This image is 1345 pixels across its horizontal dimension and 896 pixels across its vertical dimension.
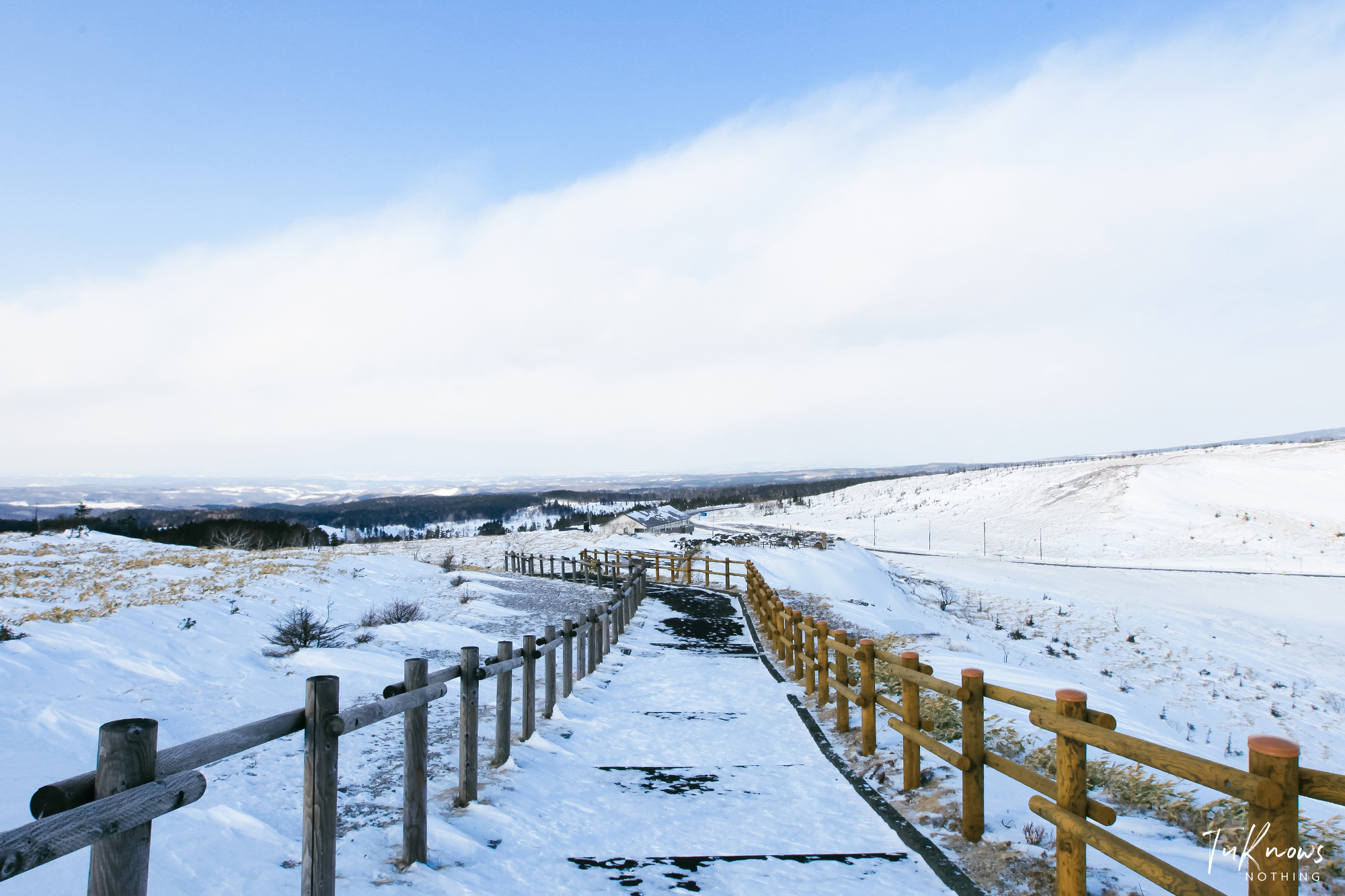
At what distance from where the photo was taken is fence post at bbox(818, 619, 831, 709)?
895 centimetres

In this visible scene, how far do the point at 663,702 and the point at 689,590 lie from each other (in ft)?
54.0

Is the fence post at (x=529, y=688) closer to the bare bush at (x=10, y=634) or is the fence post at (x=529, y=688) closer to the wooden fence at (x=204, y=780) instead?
the wooden fence at (x=204, y=780)

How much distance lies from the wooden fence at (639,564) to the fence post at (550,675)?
1646cm

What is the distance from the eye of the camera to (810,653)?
32.0ft

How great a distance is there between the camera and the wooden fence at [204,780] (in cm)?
213

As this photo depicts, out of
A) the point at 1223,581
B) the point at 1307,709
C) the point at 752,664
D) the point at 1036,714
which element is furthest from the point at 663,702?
the point at 1223,581

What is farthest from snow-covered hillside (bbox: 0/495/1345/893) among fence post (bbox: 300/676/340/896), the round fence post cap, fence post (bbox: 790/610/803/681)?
the round fence post cap

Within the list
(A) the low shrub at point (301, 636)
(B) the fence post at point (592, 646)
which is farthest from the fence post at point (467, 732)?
(A) the low shrub at point (301, 636)

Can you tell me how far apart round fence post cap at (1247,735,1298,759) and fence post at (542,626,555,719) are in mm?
6247

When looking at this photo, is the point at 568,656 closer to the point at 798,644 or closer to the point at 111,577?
the point at 798,644

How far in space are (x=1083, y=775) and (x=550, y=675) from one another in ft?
18.3

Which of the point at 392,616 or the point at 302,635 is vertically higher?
the point at 302,635

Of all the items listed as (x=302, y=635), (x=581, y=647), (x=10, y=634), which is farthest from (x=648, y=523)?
(x=10, y=634)

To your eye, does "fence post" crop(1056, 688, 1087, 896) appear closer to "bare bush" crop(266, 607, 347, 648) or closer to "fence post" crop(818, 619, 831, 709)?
"fence post" crop(818, 619, 831, 709)
